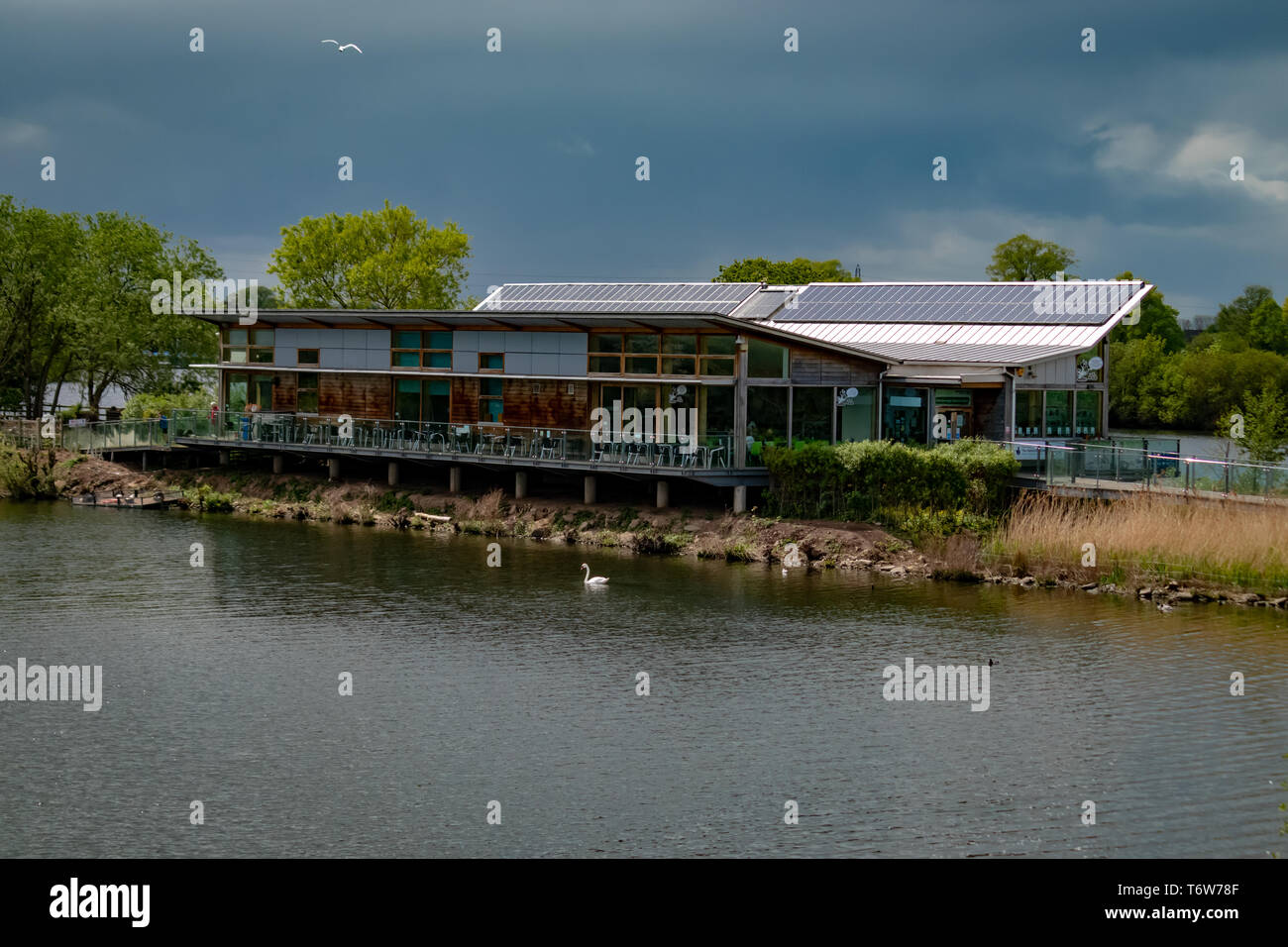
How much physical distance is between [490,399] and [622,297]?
1014 cm

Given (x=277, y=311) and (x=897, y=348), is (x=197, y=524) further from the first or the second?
(x=897, y=348)

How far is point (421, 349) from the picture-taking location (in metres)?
48.5

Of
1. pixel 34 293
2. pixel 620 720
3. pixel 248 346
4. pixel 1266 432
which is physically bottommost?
pixel 620 720

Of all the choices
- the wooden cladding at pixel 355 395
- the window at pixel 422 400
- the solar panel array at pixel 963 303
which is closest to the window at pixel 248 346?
the wooden cladding at pixel 355 395

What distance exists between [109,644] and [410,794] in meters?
11.1

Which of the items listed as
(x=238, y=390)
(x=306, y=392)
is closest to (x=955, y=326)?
(x=306, y=392)

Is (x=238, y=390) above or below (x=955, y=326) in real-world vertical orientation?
below

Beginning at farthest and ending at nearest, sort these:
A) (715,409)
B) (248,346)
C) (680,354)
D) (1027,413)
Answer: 1. (248,346)
2. (1027,413)
3. (680,354)
4. (715,409)

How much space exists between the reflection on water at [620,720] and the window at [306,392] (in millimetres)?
16140

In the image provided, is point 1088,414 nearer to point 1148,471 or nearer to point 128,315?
point 1148,471

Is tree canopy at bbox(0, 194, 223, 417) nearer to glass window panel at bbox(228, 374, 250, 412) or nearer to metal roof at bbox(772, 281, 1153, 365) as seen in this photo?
glass window panel at bbox(228, 374, 250, 412)

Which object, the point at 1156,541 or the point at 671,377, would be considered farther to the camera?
the point at 671,377
